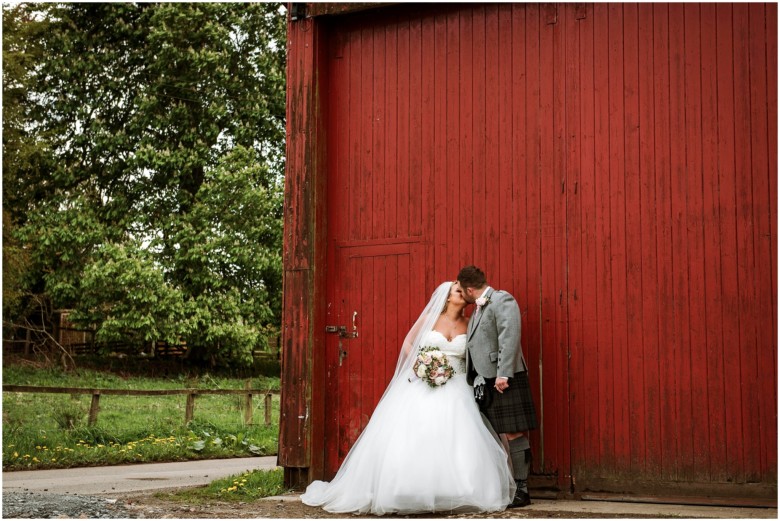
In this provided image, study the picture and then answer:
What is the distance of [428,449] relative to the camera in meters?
6.92

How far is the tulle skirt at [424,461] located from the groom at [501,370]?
10cm

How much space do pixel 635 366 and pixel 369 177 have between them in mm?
2935

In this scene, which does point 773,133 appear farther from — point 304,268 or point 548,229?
point 304,268

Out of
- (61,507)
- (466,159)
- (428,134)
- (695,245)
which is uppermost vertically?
(428,134)

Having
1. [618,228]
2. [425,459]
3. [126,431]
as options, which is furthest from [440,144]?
[126,431]

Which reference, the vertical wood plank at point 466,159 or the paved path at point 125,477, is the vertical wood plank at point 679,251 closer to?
the vertical wood plank at point 466,159

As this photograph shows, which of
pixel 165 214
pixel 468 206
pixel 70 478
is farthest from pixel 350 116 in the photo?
pixel 165 214

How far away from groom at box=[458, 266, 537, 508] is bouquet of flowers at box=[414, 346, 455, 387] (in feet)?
0.65

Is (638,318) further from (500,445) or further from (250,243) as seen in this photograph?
(250,243)

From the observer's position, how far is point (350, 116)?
8.52m

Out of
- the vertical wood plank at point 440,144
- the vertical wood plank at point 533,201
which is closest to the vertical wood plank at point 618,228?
the vertical wood plank at point 533,201

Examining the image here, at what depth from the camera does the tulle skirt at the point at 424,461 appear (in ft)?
22.1

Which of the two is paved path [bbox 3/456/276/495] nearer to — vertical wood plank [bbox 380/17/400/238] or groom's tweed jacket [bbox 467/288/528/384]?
vertical wood plank [bbox 380/17/400/238]

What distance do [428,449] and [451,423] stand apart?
291mm
